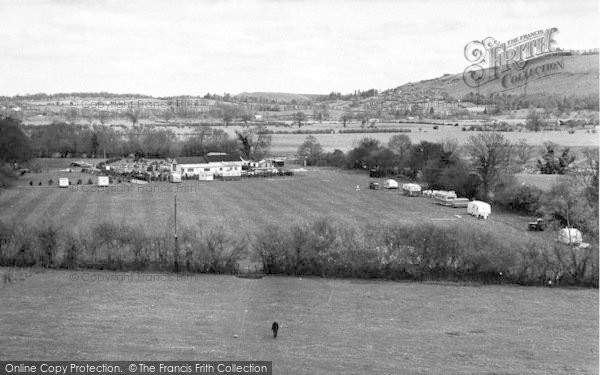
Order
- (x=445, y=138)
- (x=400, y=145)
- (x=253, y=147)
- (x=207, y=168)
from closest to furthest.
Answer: (x=207, y=168) → (x=400, y=145) → (x=253, y=147) → (x=445, y=138)

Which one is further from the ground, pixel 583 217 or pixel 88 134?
pixel 88 134

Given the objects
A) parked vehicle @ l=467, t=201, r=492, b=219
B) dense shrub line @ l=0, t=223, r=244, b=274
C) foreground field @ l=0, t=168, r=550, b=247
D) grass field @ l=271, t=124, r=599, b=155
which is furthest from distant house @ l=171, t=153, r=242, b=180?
dense shrub line @ l=0, t=223, r=244, b=274

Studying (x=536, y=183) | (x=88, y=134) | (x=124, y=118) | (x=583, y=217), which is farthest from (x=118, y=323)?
(x=124, y=118)

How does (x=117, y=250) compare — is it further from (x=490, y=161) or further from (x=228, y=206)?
(x=490, y=161)

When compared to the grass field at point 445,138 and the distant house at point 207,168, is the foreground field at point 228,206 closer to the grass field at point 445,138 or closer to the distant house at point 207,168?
the distant house at point 207,168

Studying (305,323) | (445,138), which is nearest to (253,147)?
(445,138)

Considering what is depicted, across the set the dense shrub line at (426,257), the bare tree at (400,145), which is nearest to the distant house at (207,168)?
the bare tree at (400,145)

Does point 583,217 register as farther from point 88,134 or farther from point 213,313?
point 88,134
